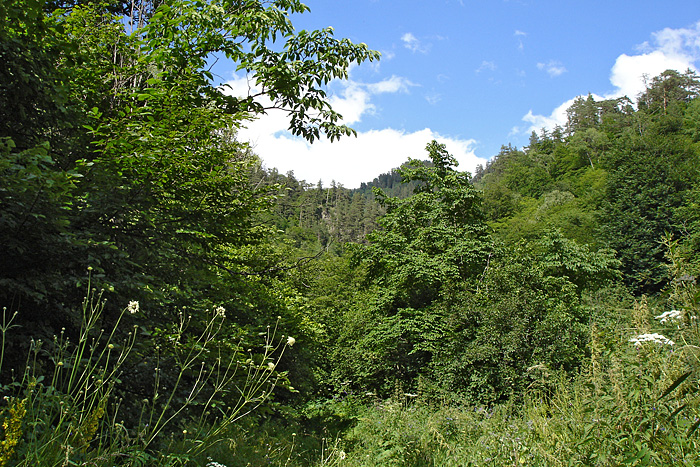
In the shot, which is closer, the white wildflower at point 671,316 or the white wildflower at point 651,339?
the white wildflower at point 651,339

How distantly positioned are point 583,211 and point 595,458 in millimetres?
46214

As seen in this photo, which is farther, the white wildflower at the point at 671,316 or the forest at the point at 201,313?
the white wildflower at the point at 671,316

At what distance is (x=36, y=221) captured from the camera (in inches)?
117

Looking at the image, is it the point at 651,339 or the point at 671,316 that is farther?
the point at 671,316

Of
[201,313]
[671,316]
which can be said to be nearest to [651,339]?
[671,316]

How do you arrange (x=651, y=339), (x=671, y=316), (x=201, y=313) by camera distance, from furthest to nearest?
1. (x=201, y=313)
2. (x=671, y=316)
3. (x=651, y=339)

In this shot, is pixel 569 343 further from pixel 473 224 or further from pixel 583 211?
pixel 583 211

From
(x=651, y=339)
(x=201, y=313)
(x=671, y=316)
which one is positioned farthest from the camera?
(x=201, y=313)

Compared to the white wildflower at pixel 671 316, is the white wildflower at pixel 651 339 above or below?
below

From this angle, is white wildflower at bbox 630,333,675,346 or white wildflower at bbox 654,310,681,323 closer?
white wildflower at bbox 630,333,675,346

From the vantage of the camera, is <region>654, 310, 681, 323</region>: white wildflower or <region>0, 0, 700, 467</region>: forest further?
<region>654, 310, 681, 323</region>: white wildflower

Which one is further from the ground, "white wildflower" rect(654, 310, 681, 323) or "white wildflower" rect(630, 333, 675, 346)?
"white wildflower" rect(654, 310, 681, 323)

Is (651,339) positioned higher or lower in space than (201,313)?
higher

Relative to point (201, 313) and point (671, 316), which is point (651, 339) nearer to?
point (671, 316)
